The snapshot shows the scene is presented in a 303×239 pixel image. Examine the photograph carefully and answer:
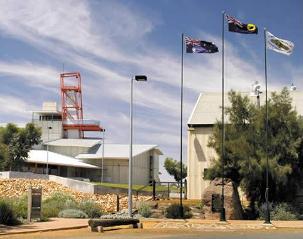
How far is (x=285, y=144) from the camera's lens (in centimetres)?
3906

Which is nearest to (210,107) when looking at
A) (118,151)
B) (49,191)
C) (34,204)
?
(49,191)

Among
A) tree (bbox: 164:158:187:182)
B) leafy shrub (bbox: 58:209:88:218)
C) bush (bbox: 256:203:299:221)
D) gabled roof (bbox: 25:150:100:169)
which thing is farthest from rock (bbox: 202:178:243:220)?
tree (bbox: 164:158:187:182)

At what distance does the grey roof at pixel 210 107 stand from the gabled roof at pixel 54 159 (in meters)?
32.5

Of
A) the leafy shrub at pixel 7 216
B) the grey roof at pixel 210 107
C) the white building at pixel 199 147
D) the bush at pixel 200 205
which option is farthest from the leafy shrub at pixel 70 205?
the grey roof at pixel 210 107

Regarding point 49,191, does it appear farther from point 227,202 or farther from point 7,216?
point 7,216

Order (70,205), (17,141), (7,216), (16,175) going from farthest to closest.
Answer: (17,141) < (16,175) < (70,205) < (7,216)

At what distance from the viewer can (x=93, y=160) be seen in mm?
88000

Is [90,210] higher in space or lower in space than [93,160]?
lower

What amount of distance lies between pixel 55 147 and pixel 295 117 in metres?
62.6

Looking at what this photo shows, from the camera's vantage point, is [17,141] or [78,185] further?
[17,141]

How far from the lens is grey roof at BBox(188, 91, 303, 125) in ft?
165

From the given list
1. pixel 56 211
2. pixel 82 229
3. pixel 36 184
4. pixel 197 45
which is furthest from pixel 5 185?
pixel 82 229

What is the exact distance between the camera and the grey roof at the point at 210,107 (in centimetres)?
5025

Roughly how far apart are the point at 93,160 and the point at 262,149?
169 ft
